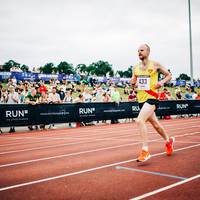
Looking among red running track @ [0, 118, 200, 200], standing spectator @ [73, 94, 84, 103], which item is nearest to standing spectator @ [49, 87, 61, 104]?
standing spectator @ [73, 94, 84, 103]

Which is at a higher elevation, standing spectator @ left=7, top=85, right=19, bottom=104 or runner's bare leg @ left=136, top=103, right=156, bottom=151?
standing spectator @ left=7, top=85, right=19, bottom=104

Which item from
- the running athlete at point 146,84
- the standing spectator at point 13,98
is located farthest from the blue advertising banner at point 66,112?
the running athlete at point 146,84

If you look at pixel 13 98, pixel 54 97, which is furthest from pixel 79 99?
pixel 13 98

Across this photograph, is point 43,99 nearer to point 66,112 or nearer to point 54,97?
Result: point 54,97

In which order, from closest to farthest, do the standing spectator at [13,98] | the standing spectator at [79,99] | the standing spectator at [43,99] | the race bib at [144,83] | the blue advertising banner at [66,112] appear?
1. the race bib at [144,83]
2. the blue advertising banner at [66,112]
3. the standing spectator at [13,98]
4. the standing spectator at [43,99]
5. the standing spectator at [79,99]

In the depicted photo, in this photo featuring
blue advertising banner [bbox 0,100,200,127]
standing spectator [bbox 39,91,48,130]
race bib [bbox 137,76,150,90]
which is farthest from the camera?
A: standing spectator [bbox 39,91,48,130]

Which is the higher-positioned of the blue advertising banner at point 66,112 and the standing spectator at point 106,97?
the standing spectator at point 106,97

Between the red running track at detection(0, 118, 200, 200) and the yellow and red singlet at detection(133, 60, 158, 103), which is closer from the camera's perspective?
the red running track at detection(0, 118, 200, 200)

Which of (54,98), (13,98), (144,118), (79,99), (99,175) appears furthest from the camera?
(79,99)

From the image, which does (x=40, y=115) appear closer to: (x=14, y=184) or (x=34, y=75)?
(x=14, y=184)

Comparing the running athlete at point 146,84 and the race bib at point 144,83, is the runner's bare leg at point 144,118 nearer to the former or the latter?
the running athlete at point 146,84

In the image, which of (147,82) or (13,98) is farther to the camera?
(13,98)

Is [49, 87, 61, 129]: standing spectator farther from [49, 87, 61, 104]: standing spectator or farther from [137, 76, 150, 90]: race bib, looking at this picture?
[137, 76, 150, 90]: race bib

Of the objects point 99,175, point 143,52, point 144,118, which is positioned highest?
point 143,52
